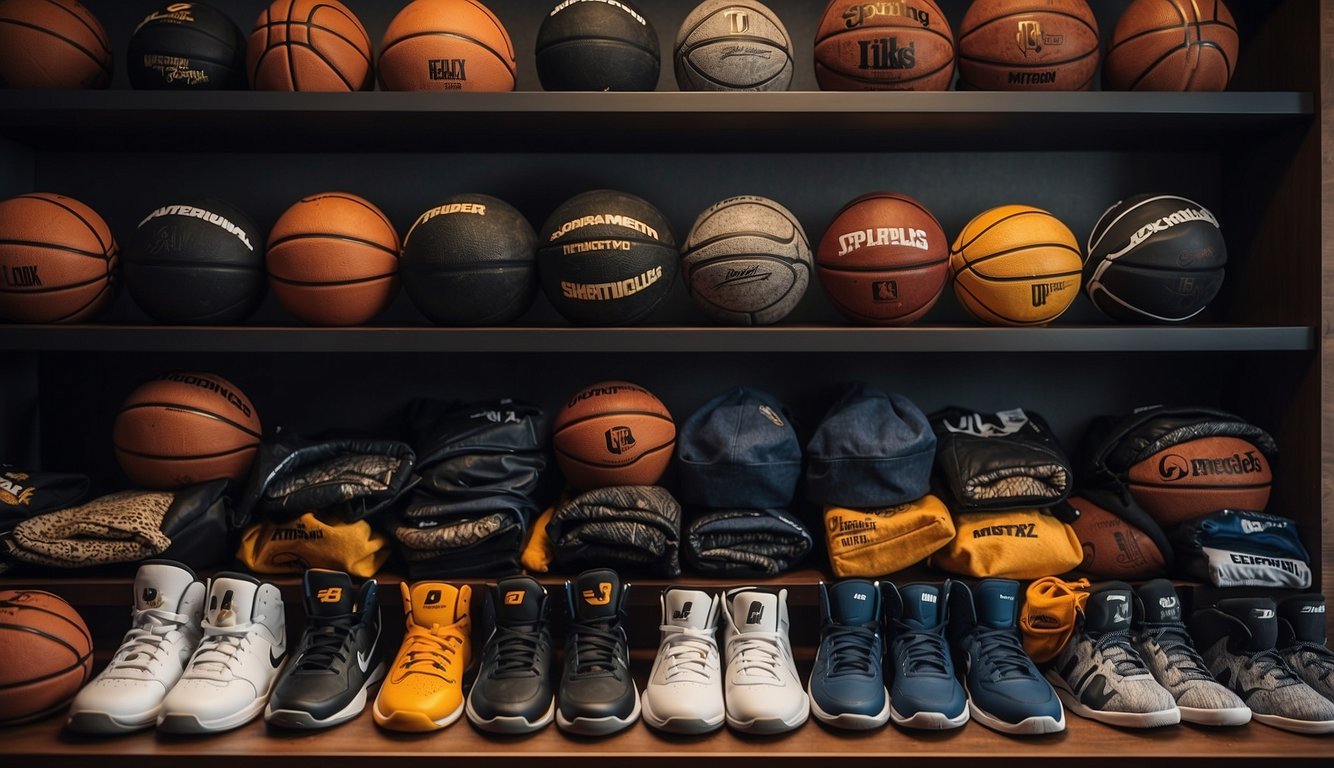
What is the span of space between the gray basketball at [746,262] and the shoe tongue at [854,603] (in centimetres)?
59

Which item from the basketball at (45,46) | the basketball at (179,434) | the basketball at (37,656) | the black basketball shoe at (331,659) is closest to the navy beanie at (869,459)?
the black basketball shoe at (331,659)

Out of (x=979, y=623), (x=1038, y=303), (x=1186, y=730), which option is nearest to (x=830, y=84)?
(x=1038, y=303)

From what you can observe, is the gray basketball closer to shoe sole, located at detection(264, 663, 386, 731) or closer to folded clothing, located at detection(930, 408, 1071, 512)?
folded clothing, located at detection(930, 408, 1071, 512)

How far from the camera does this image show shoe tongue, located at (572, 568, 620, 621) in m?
1.71

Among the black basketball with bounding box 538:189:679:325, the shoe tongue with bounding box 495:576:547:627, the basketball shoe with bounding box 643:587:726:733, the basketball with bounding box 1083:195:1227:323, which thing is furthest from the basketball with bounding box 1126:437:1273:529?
the shoe tongue with bounding box 495:576:547:627

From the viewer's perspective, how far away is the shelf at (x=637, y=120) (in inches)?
68.6

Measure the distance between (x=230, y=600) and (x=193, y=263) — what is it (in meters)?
0.71

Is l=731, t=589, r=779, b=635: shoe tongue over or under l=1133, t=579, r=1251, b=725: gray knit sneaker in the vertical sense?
over

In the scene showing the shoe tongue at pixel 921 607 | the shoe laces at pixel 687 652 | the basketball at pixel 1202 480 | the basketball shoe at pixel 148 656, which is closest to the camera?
the basketball shoe at pixel 148 656

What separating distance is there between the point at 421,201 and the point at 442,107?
1.58 feet

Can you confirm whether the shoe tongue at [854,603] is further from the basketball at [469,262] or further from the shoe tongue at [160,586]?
the shoe tongue at [160,586]

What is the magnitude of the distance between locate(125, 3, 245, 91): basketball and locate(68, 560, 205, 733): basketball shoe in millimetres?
1024

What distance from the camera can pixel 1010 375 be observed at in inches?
87.0

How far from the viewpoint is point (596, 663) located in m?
1.65
